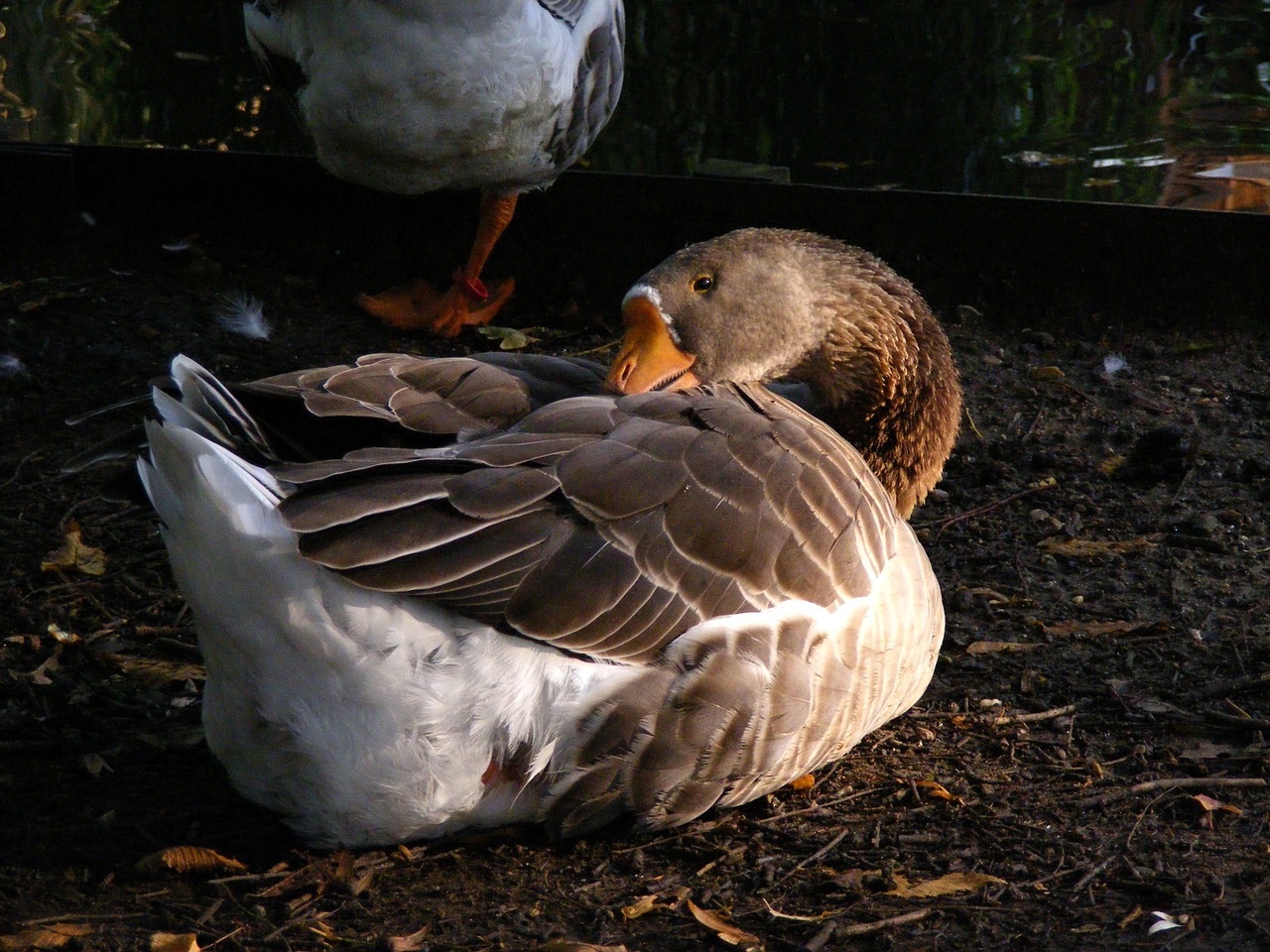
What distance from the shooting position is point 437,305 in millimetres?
5035

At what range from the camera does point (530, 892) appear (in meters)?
2.35

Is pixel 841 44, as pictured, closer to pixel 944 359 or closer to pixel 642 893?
pixel 944 359

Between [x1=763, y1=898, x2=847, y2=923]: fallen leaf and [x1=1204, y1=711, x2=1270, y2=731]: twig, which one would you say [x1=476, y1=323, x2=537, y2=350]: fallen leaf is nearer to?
[x1=1204, y1=711, x2=1270, y2=731]: twig

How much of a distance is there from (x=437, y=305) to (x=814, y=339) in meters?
2.34

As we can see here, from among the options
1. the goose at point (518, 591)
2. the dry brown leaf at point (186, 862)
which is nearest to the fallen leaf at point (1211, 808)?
the goose at point (518, 591)

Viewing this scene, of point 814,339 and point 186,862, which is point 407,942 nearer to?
point 186,862

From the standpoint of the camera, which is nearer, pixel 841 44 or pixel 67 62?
pixel 67 62

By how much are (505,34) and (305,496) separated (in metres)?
2.62

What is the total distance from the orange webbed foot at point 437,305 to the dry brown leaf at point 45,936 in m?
3.05

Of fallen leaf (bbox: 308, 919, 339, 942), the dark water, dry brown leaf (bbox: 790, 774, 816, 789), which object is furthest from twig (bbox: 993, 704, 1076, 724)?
the dark water

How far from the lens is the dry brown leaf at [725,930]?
219cm

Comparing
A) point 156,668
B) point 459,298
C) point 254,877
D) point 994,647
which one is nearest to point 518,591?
point 254,877

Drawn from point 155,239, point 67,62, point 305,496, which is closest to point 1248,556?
point 305,496

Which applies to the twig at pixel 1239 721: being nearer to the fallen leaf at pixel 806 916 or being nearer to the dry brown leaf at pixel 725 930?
the fallen leaf at pixel 806 916
